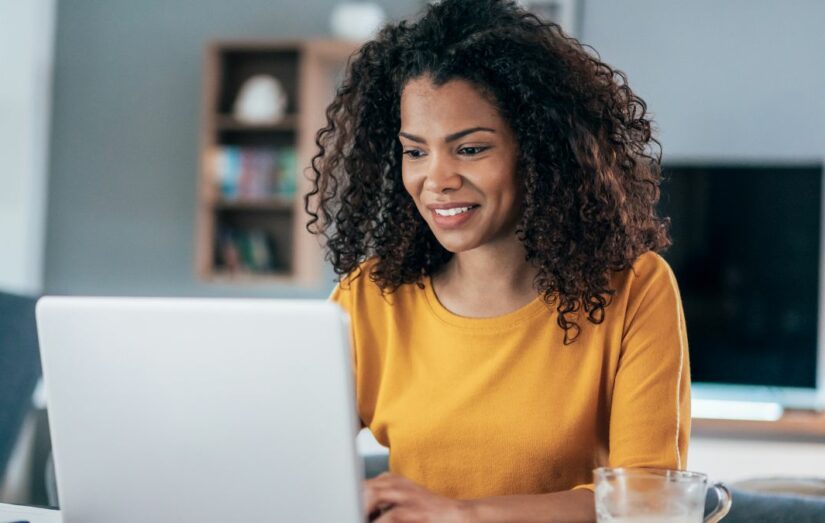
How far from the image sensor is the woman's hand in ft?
3.40

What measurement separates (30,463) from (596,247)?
2795mm

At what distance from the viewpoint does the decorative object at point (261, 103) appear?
14.1ft

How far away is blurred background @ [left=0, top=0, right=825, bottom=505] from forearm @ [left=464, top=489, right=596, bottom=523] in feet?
7.27

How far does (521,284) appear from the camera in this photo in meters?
1.48

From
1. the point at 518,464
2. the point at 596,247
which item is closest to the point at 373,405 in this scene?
the point at 518,464

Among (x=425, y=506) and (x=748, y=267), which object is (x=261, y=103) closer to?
(x=748, y=267)

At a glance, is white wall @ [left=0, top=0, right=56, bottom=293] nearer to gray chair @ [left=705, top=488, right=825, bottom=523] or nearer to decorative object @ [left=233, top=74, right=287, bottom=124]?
decorative object @ [left=233, top=74, right=287, bottom=124]

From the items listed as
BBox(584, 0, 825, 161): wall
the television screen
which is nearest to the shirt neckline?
the television screen

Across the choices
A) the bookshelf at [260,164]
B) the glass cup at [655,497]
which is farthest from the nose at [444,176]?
the bookshelf at [260,164]

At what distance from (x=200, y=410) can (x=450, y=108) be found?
61cm

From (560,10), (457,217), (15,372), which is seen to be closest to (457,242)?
(457,217)

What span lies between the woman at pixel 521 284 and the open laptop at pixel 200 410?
478 mm

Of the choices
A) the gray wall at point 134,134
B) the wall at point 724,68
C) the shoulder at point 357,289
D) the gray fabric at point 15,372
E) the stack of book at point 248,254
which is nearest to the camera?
the shoulder at point 357,289

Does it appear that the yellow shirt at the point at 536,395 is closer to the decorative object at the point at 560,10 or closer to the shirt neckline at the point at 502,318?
the shirt neckline at the point at 502,318
